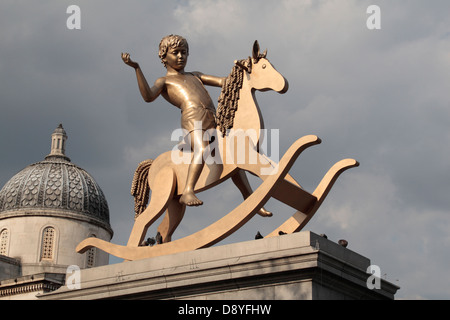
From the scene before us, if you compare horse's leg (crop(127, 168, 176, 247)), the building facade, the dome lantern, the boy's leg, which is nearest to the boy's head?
the boy's leg

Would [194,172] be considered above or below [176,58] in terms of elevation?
below

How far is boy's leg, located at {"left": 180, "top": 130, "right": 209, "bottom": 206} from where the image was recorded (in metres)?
15.6

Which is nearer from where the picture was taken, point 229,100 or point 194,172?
point 194,172

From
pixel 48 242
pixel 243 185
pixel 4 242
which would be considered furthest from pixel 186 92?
pixel 4 242

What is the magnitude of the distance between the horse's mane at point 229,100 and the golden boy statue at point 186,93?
0.36 m

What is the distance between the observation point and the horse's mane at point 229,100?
52.1 feet

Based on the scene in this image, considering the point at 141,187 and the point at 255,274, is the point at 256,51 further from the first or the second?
the point at 255,274

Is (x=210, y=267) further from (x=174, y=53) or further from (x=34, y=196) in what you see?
(x=34, y=196)

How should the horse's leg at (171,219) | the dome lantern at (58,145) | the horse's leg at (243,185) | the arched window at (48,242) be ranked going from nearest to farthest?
the horse's leg at (243,185) → the horse's leg at (171,219) → the arched window at (48,242) → the dome lantern at (58,145)

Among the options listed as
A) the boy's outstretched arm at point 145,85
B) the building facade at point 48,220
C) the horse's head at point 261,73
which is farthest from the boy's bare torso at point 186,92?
the building facade at point 48,220

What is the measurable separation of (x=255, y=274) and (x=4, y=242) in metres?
38.7

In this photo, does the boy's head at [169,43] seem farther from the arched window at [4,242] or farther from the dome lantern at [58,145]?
the dome lantern at [58,145]

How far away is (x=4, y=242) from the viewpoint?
4928 centimetres
